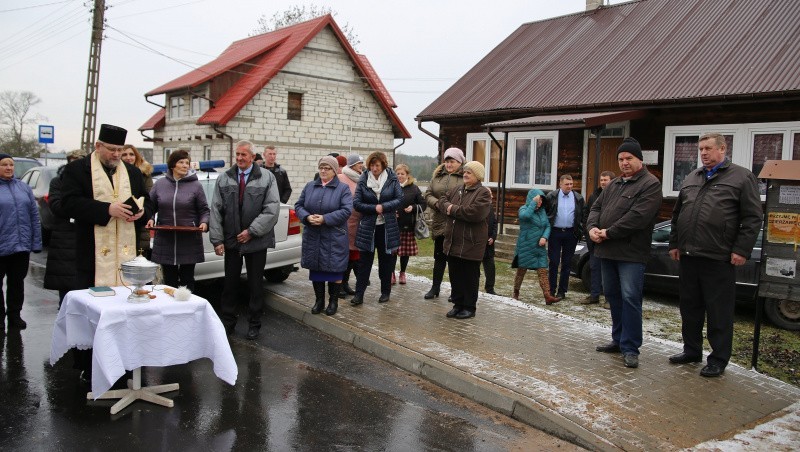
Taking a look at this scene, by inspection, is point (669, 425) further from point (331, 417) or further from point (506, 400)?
point (331, 417)

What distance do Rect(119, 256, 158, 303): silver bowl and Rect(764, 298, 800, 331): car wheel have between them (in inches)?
285

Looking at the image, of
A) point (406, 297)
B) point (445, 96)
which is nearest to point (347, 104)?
point (445, 96)

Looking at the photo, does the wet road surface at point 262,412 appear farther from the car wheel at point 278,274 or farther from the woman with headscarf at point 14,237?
the car wheel at point 278,274

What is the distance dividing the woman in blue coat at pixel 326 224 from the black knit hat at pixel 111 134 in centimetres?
248

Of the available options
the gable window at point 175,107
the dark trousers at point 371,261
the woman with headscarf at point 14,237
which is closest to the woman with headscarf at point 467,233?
the dark trousers at point 371,261

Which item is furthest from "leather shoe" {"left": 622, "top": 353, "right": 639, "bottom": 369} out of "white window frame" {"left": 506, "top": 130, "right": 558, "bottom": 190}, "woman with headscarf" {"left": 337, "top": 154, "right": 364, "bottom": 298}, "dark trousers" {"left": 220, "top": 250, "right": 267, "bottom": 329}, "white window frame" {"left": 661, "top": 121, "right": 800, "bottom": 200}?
"white window frame" {"left": 506, "top": 130, "right": 558, "bottom": 190}

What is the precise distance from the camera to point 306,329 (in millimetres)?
7570

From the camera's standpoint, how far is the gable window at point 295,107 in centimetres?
2877

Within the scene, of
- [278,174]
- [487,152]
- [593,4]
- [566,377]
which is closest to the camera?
[566,377]

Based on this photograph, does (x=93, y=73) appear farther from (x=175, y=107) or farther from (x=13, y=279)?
(x=13, y=279)

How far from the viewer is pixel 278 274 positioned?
9828 mm

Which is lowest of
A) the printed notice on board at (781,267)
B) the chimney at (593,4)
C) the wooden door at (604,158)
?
the printed notice on board at (781,267)

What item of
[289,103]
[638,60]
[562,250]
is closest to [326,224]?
[562,250]

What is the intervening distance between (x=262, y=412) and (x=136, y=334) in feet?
3.50
